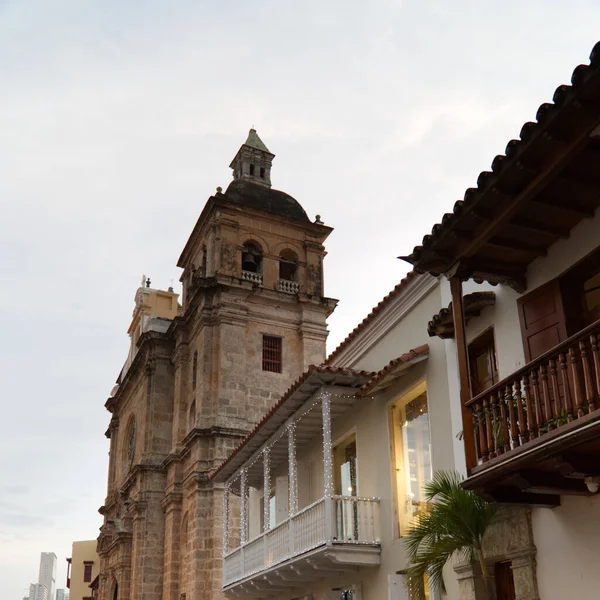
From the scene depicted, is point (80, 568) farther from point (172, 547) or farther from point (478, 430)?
point (478, 430)

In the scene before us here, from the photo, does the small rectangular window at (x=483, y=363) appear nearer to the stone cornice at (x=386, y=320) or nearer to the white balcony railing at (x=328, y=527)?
the stone cornice at (x=386, y=320)

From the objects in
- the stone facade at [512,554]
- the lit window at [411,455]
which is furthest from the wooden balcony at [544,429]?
the lit window at [411,455]

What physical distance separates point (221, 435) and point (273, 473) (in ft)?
26.7

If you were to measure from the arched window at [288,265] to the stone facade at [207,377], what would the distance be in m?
0.16

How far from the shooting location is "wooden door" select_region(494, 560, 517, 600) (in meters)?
10.3

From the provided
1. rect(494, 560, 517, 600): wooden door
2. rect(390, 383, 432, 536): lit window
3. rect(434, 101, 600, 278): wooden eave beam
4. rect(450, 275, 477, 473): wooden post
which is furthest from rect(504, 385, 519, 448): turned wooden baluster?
rect(390, 383, 432, 536): lit window

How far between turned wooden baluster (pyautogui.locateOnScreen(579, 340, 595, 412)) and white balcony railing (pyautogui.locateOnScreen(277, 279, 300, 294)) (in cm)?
2411

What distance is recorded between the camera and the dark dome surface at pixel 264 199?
32.8 metres

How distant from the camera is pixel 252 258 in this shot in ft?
105

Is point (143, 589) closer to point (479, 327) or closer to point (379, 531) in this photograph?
point (379, 531)

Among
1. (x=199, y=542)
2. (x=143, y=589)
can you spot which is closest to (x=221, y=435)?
(x=199, y=542)

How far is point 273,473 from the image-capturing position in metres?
19.2

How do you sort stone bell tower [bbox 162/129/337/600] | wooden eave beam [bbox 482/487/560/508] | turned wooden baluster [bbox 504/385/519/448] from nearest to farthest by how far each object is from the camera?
1. turned wooden baluster [bbox 504/385/519/448]
2. wooden eave beam [bbox 482/487/560/508]
3. stone bell tower [bbox 162/129/337/600]

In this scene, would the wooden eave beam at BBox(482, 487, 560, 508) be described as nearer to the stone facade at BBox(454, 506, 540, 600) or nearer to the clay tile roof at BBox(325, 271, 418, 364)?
the stone facade at BBox(454, 506, 540, 600)
